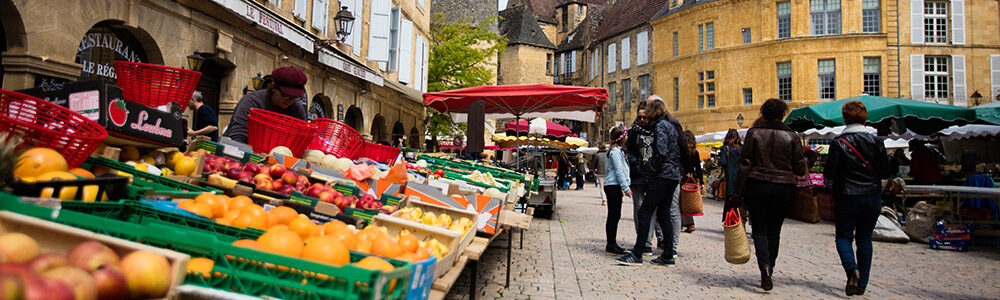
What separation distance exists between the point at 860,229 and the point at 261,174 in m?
4.65

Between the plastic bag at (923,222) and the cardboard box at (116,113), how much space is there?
941 centimetres

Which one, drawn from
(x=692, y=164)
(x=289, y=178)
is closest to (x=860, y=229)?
(x=692, y=164)

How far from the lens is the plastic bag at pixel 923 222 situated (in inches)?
300

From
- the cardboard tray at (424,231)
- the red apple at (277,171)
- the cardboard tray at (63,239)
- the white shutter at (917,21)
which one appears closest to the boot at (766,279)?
the cardboard tray at (424,231)

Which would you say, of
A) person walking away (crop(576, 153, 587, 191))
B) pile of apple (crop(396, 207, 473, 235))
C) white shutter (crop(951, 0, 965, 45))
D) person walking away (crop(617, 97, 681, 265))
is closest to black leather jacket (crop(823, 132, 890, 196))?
person walking away (crop(617, 97, 681, 265))

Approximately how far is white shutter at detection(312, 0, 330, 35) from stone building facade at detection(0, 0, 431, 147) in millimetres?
23

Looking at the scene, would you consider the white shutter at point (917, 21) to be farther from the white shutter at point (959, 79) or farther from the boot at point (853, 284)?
the boot at point (853, 284)

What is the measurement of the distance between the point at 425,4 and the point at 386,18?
25.8 feet

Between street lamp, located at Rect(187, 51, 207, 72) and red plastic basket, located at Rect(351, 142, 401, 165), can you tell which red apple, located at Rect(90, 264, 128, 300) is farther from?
street lamp, located at Rect(187, 51, 207, 72)

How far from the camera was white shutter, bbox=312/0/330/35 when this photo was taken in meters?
11.6

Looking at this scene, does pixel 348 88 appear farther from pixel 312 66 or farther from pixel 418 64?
pixel 418 64

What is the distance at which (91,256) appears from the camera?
1276 mm

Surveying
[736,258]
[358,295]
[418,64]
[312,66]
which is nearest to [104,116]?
[358,295]

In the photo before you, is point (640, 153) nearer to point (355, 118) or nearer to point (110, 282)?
point (110, 282)
